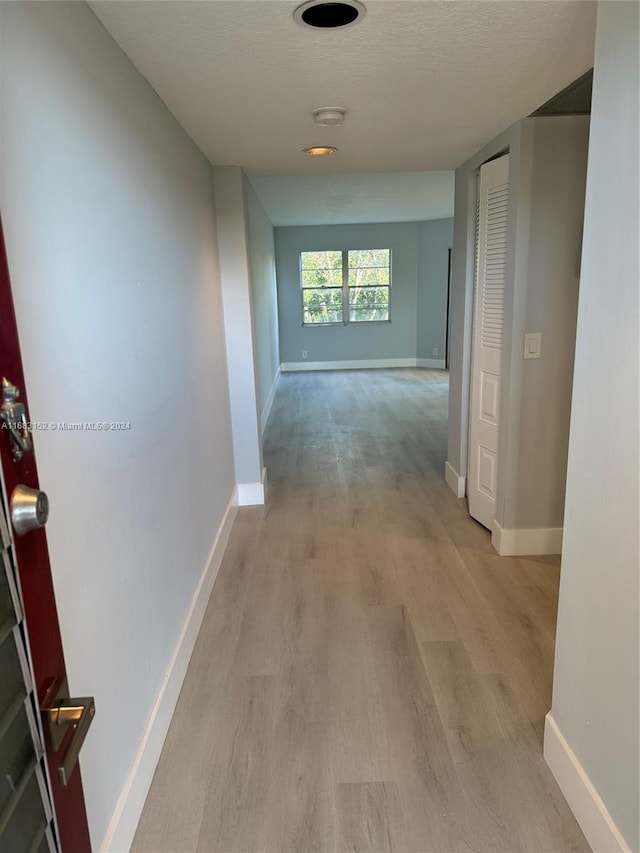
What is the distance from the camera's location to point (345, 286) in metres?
9.02

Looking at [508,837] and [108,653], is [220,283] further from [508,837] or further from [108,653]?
[508,837]

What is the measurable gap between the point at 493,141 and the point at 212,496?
2.31 m

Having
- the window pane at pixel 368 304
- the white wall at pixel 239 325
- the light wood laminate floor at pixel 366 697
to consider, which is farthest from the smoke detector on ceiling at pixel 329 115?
the window pane at pixel 368 304

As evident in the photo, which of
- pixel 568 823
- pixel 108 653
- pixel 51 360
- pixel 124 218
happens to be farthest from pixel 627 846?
pixel 124 218

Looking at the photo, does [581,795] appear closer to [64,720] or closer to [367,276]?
[64,720]

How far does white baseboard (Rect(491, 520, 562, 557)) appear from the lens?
9.30 feet

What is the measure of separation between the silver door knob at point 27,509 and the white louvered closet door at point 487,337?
2.46 meters

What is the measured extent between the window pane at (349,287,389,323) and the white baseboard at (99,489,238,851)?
23.6 feet

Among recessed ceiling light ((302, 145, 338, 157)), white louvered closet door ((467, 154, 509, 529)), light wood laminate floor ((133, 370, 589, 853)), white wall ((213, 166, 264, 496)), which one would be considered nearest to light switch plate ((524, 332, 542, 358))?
white louvered closet door ((467, 154, 509, 529))

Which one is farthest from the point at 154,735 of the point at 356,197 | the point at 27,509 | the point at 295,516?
the point at 356,197

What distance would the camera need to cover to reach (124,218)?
5.04 ft

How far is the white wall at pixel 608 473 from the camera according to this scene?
114cm

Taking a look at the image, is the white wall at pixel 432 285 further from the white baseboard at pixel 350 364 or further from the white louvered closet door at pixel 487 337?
the white louvered closet door at pixel 487 337

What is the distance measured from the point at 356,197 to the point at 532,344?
13.6 ft
